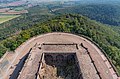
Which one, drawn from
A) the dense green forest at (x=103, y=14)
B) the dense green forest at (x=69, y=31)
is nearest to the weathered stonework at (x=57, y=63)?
the dense green forest at (x=69, y=31)

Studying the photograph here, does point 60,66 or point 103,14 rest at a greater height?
point 60,66

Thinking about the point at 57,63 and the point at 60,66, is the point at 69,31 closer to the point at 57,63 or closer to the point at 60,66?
the point at 57,63

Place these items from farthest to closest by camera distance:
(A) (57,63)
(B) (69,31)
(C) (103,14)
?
(C) (103,14) → (B) (69,31) → (A) (57,63)

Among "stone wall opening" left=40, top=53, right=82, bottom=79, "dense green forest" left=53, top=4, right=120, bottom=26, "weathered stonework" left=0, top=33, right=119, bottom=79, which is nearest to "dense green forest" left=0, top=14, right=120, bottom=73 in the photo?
"weathered stonework" left=0, top=33, right=119, bottom=79

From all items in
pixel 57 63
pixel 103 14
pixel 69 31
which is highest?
pixel 69 31

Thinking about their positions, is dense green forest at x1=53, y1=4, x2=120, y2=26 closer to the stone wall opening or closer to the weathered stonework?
the weathered stonework

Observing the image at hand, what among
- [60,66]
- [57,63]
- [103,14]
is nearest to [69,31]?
[57,63]

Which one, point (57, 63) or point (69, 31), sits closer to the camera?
point (57, 63)

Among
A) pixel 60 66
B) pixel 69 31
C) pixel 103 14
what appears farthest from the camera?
pixel 103 14

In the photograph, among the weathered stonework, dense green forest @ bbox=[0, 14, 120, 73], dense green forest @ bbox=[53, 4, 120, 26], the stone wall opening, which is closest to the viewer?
the weathered stonework

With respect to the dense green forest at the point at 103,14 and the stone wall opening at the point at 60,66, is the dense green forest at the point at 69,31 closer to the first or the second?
the stone wall opening at the point at 60,66
